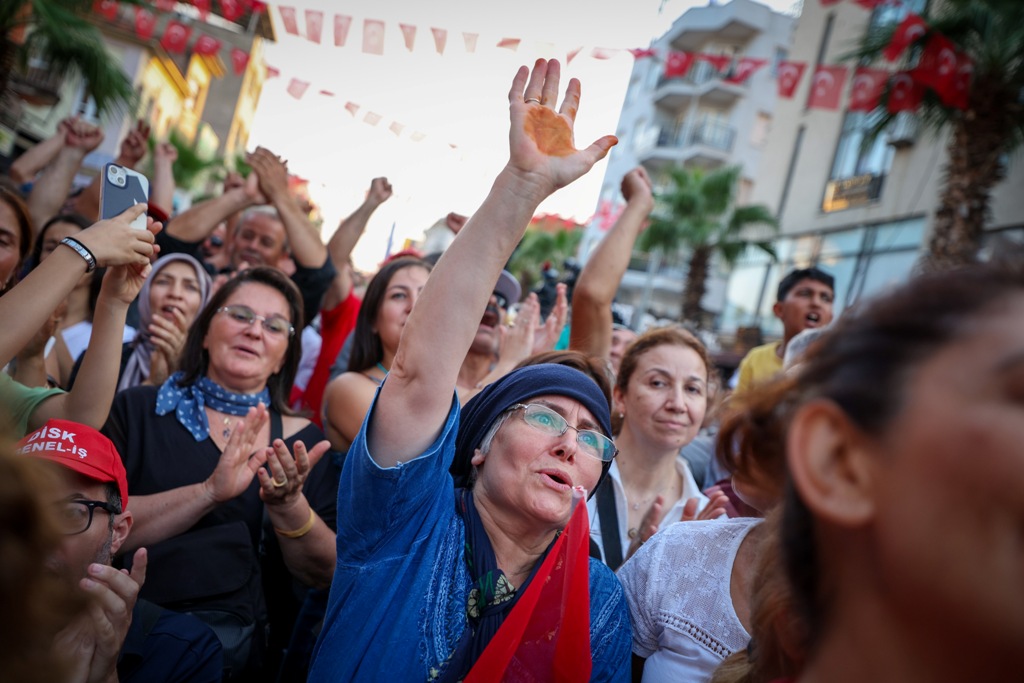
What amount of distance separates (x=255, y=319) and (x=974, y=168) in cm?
1065

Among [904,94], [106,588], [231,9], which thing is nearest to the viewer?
[106,588]

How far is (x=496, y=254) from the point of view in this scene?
1673mm

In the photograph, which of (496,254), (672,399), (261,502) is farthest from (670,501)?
(496,254)

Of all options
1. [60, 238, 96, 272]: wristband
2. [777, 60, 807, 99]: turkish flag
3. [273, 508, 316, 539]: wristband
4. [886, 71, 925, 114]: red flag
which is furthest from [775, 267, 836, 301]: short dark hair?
[886, 71, 925, 114]: red flag

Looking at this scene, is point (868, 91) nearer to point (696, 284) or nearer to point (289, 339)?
point (696, 284)

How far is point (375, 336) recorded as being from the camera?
362 centimetres

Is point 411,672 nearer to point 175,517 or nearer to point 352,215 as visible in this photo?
point 175,517

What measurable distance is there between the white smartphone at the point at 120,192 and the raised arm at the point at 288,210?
1.85 meters

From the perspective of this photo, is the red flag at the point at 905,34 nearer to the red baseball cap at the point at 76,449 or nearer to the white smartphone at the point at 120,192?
the white smartphone at the point at 120,192

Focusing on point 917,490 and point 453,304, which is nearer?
point 917,490

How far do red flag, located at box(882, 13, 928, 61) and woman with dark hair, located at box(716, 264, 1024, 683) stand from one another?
10467 millimetres

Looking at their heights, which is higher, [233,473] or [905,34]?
[905,34]

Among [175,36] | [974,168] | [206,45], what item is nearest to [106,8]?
[175,36]

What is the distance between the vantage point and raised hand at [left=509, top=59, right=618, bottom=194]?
5.59ft
